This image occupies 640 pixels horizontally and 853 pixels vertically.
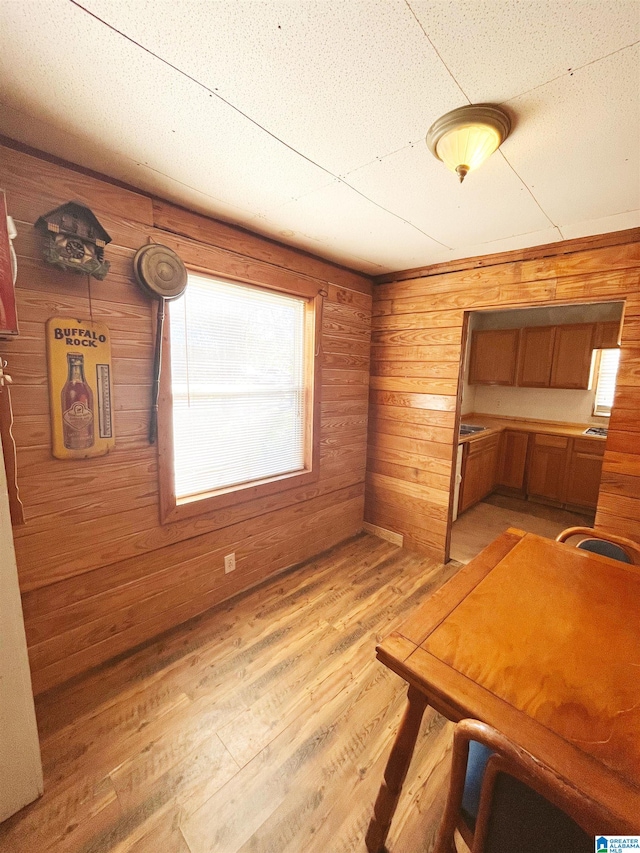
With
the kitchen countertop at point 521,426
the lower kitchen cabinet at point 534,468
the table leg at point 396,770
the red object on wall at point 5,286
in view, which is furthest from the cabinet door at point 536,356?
the red object on wall at point 5,286

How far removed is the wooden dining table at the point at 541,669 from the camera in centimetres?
75

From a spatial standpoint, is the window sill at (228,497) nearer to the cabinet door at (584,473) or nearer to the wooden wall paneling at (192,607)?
the wooden wall paneling at (192,607)

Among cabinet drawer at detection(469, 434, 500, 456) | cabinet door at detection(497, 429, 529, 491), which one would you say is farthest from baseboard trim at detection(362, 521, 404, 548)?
cabinet door at detection(497, 429, 529, 491)

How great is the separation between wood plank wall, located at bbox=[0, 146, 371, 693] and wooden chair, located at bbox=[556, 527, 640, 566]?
1.88 meters

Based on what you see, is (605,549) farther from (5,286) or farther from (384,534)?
(5,286)

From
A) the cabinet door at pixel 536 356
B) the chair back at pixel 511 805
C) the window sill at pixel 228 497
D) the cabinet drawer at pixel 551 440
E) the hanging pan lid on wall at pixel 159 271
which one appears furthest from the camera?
the cabinet door at pixel 536 356

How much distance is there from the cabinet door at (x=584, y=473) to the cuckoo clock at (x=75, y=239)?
4.60 metres

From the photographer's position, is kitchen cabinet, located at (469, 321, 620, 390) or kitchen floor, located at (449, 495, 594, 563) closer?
kitchen floor, located at (449, 495, 594, 563)

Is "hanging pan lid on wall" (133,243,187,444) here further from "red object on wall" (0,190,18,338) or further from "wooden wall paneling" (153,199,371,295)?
"red object on wall" (0,190,18,338)

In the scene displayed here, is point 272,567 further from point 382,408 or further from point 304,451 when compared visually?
point 382,408

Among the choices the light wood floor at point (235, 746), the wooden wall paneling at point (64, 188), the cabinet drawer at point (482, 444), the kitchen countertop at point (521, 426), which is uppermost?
the wooden wall paneling at point (64, 188)

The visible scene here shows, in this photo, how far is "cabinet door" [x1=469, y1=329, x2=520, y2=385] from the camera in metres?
4.37

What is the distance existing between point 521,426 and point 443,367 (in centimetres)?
225

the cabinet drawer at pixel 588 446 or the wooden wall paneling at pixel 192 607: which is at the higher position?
the cabinet drawer at pixel 588 446
